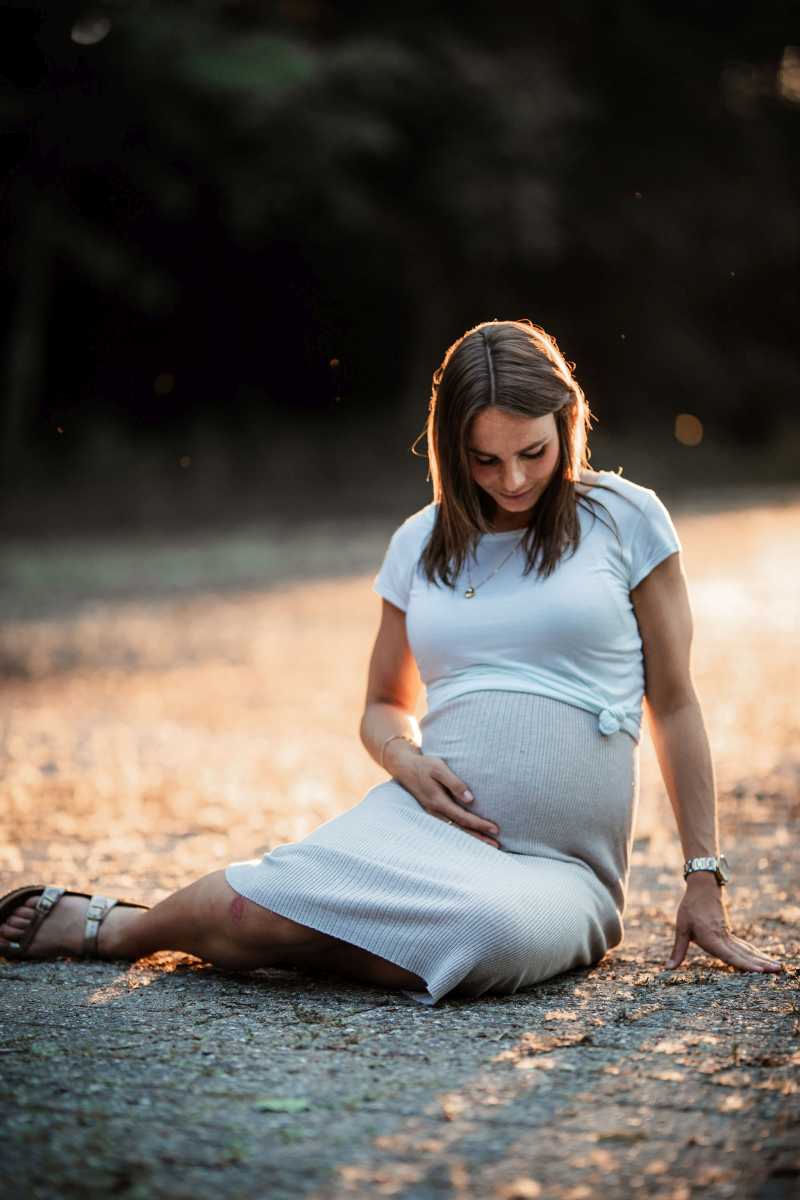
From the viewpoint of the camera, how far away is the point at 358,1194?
203 centimetres

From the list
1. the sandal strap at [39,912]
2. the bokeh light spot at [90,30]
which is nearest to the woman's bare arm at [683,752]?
the sandal strap at [39,912]

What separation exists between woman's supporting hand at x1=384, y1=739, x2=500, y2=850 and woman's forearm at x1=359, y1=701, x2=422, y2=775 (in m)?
0.06

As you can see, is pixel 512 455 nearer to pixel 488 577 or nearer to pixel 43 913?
pixel 488 577

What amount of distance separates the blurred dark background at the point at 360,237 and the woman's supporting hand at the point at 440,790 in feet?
55.6

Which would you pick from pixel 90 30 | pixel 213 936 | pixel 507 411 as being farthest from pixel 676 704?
pixel 90 30

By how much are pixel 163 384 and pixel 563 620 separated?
22.6 m

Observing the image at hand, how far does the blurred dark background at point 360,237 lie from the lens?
70.8ft

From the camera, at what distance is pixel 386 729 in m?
3.50

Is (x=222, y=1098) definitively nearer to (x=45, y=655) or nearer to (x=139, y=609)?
(x=45, y=655)

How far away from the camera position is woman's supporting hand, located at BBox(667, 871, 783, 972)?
320 cm

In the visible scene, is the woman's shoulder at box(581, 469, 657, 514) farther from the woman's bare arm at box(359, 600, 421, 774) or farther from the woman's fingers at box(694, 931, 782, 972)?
the woman's fingers at box(694, 931, 782, 972)

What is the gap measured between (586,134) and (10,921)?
27.0 meters

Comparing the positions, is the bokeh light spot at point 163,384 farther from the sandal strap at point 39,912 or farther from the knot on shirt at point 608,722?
the knot on shirt at point 608,722

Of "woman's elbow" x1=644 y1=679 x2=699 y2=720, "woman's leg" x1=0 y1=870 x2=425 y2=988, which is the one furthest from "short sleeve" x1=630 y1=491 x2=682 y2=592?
"woman's leg" x1=0 y1=870 x2=425 y2=988
